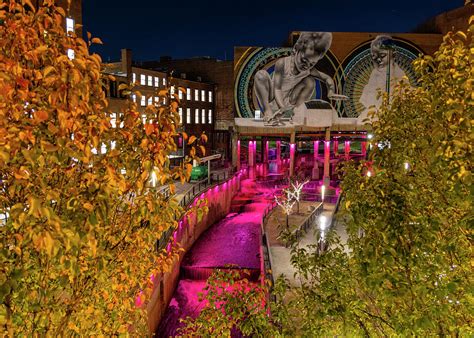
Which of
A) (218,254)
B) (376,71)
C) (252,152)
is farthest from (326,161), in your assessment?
(218,254)

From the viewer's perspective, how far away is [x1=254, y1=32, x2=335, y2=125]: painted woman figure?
54500 millimetres

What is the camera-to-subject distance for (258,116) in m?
55.1

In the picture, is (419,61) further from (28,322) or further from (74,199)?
(28,322)

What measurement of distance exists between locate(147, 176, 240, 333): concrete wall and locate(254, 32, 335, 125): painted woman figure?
1312 centimetres

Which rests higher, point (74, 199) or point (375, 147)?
point (375, 147)

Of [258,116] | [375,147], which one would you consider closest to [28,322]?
[375,147]

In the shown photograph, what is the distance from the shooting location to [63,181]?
4125 millimetres

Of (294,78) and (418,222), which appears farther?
(294,78)

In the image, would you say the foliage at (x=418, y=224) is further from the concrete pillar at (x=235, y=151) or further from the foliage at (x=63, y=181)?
the concrete pillar at (x=235, y=151)

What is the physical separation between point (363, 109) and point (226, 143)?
980 inches

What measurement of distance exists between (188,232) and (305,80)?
32.7 meters

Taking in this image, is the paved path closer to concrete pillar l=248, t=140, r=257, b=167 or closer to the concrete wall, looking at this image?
the concrete wall

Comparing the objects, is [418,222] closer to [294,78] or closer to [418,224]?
[418,224]

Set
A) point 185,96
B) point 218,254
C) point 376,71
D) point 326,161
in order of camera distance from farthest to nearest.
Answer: point 185,96
point 376,71
point 326,161
point 218,254
